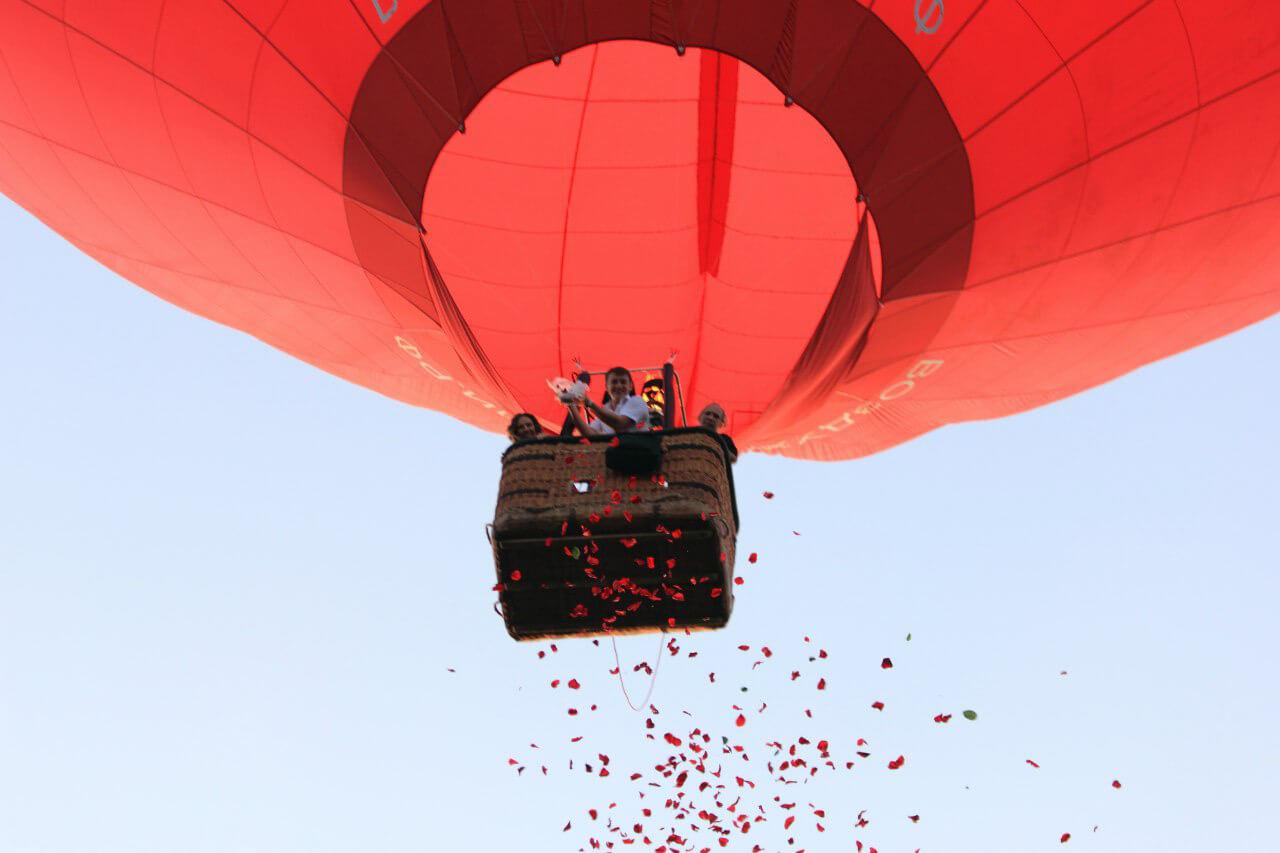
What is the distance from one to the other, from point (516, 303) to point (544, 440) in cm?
201

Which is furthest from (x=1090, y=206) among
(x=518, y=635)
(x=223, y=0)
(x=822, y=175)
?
(x=223, y=0)

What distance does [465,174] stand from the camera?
6.97 meters

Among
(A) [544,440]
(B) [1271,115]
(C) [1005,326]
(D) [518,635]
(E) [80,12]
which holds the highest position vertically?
(E) [80,12]

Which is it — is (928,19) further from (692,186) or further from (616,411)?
(692,186)

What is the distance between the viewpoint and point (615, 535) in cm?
530

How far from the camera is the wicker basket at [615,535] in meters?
5.28

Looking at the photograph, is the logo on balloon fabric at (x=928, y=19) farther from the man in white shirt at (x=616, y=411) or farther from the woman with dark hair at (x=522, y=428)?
the woman with dark hair at (x=522, y=428)

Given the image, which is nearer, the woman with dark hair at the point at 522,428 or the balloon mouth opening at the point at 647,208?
the woman with dark hair at the point at 522,428

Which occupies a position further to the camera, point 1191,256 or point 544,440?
point 1191,256

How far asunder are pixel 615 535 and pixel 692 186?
103 inches

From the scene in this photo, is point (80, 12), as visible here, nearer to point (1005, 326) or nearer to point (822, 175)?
point (822, 175)

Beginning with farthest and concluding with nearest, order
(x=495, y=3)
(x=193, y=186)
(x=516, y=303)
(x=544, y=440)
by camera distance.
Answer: (x=516, y=303), (x=193, y=186), (x=495, y=3), (x=544, y=440)

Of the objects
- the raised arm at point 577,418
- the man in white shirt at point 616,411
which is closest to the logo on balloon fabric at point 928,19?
the man in white shirt at point 616,411

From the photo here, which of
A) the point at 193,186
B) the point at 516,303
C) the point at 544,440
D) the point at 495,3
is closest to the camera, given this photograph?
the point at 544,440
